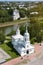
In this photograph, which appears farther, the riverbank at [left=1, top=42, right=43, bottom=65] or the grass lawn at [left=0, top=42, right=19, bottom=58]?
the grass lawn at [left=0, top=42, right=19, bottom=58]

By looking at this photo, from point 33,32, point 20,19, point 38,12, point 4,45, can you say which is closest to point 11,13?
point 20,19

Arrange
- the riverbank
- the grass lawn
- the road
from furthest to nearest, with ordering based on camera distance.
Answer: the grass lawn < the riverbank < the road

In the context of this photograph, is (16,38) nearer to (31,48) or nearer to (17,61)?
(31,48)

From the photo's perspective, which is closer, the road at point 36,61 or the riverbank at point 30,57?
the road at point 36,61

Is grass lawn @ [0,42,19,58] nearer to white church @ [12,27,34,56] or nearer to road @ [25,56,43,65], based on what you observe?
white church @ [12,27,34,56]

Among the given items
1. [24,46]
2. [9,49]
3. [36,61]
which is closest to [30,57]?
[36,61]

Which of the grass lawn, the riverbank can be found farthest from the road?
the grass lawn

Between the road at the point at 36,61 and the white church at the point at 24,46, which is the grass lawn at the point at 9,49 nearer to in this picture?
the white church at the point at 24,46

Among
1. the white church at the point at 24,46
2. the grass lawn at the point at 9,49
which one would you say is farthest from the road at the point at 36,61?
the grass lawn at the point at 9,49

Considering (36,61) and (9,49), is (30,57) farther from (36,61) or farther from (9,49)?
(9,49)
